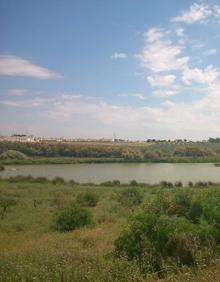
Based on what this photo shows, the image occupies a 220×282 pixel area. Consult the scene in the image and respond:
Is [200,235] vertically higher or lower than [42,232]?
higher

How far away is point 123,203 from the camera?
26.6 m

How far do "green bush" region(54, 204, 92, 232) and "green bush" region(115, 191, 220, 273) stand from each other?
→ 8046mm

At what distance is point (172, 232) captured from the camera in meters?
8.88

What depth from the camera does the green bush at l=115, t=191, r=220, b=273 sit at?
8.32 meters

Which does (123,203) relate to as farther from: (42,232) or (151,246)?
(151,246)

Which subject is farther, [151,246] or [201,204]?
[201,204]

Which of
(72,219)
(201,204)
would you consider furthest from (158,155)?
(201,204)

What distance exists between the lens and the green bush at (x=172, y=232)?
27.3ft

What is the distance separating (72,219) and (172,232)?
383 inches

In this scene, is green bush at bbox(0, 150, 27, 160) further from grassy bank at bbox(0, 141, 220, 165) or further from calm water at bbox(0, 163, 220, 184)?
calm water at bbox(0, 163, 220, 184)

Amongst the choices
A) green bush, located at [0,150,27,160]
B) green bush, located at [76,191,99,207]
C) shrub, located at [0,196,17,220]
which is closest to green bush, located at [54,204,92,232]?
shrub, located at [0,196,17,220]

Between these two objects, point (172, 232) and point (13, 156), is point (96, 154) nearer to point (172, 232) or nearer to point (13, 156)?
point (13, 156)

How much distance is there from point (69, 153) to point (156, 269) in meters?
102

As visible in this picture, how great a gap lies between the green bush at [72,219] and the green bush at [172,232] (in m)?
8.05
